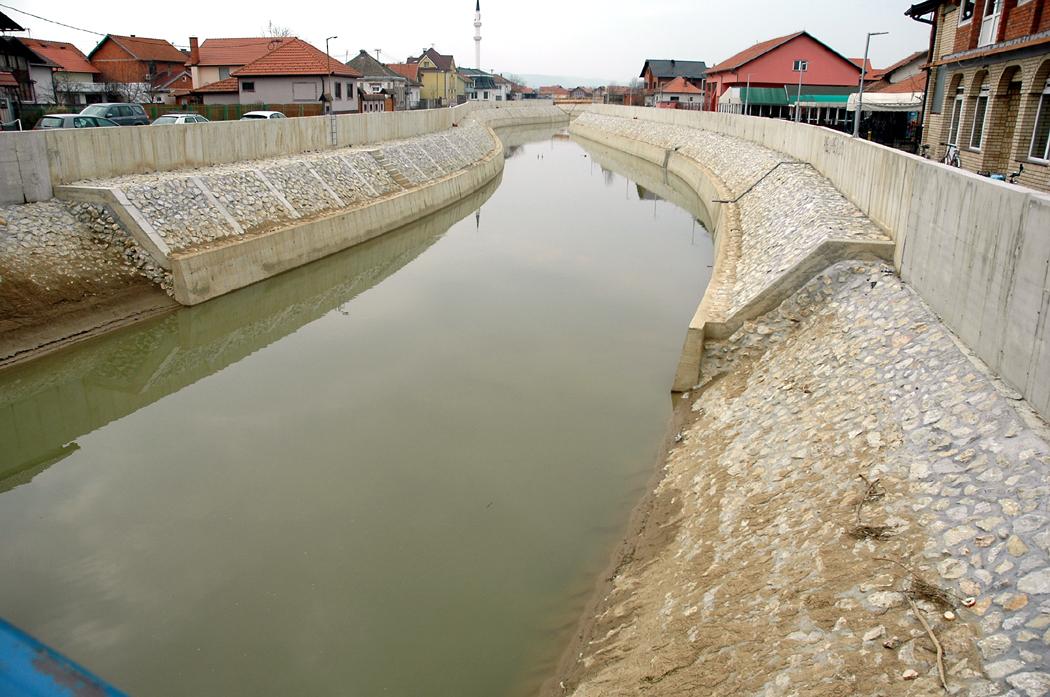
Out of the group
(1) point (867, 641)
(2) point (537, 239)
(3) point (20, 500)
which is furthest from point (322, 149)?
(1) point (867, 641)

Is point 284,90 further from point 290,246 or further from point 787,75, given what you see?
point 787,75

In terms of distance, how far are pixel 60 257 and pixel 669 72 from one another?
9989 cm

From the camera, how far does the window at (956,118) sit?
2419 cm

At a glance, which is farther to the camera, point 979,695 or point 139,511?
point 139,511

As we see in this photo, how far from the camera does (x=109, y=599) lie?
8406mm

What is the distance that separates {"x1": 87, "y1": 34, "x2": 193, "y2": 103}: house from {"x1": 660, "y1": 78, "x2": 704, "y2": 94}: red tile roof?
5632cm

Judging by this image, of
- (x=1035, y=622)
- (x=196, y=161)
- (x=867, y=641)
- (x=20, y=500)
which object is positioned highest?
(x=196, y=161)

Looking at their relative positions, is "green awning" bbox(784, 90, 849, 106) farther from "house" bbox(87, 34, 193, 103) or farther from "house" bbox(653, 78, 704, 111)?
"house" bbox(87, 34, 193, 103)

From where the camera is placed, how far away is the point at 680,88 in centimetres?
9650

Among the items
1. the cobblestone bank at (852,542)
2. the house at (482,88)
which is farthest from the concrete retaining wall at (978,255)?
the house at (482,88)

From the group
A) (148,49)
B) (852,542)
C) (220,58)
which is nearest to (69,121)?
(852,542)

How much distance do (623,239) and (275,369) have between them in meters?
14.8

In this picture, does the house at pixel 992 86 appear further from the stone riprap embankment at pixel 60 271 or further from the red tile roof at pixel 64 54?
the red tile roof at pixel 64 54

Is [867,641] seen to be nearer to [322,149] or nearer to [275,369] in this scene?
[275,369]
